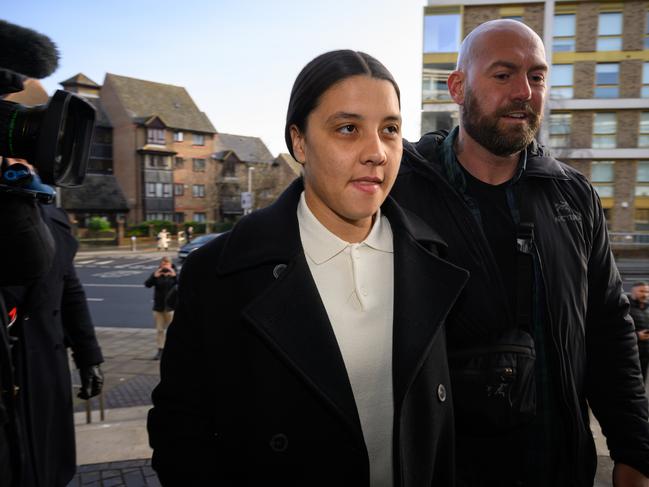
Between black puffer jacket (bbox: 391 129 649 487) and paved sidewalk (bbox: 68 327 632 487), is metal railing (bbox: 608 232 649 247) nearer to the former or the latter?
paved sidewalk (bbox: 68 327 632 487)

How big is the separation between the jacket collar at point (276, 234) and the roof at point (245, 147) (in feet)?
168

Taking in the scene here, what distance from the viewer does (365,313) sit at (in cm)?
147

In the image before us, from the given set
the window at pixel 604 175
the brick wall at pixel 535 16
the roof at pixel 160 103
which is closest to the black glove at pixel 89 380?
the brick wall at pixel 535 16

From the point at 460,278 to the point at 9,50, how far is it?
1.66 m

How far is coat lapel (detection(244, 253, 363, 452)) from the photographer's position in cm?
130

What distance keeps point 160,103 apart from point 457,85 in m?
50.0

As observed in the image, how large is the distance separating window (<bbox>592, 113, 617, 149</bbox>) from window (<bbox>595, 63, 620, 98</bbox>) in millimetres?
1179

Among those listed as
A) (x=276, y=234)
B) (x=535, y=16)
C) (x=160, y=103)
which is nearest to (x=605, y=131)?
(x=535, y=16)

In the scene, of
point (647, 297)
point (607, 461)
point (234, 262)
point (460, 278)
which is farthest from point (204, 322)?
point (647, 297)

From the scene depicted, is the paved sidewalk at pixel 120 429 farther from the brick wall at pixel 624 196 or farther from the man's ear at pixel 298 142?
the brick wall at pixel 624 196

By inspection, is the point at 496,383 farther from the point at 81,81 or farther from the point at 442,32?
the point at 81,81

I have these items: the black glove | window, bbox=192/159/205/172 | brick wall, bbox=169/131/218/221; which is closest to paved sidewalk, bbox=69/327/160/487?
the black glove

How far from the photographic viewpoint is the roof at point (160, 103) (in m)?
44.3

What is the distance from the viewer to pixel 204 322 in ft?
4.71
